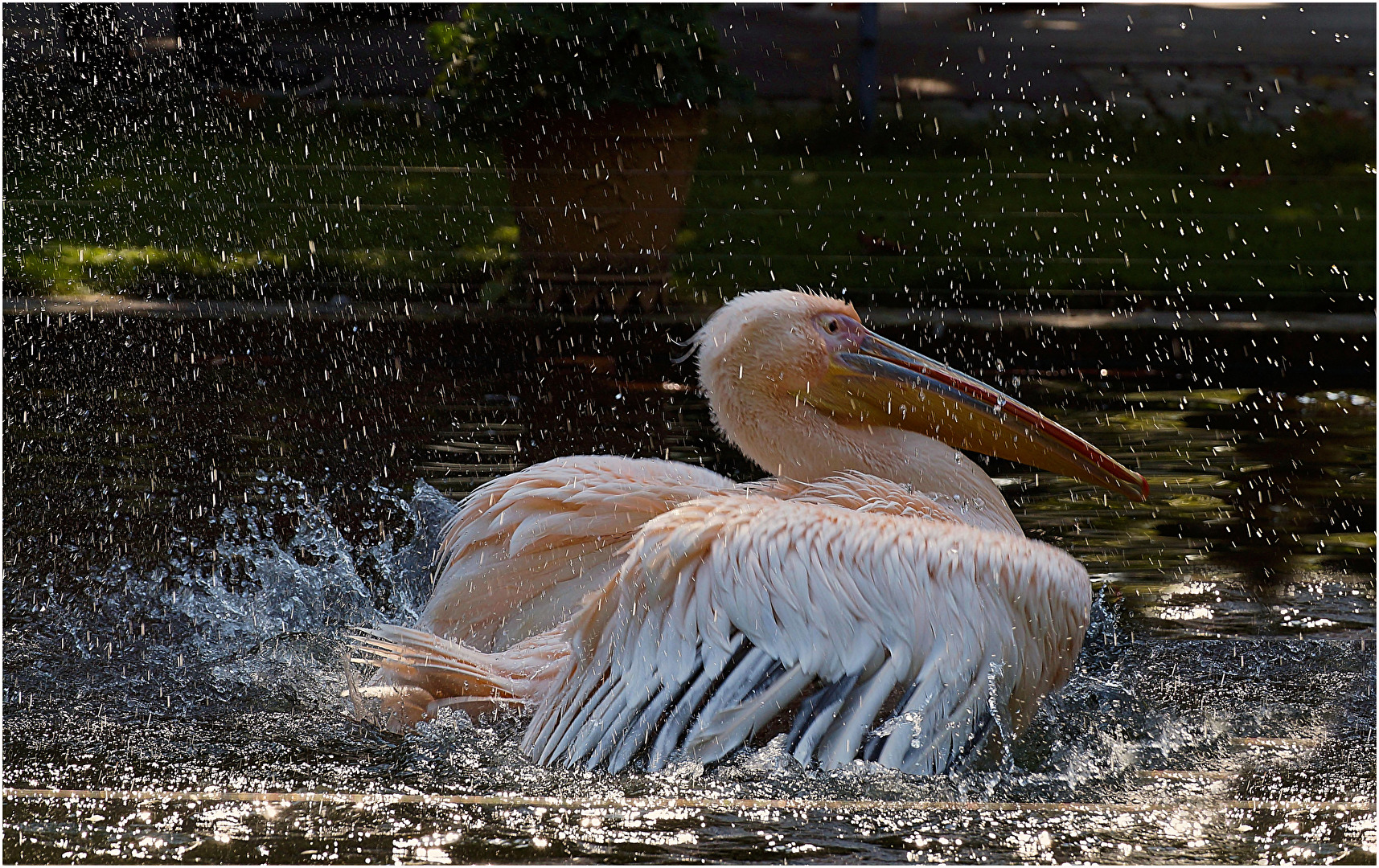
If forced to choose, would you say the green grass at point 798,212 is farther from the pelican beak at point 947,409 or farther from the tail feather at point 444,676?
the tail feather at point 444,676

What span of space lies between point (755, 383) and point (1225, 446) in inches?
83.0

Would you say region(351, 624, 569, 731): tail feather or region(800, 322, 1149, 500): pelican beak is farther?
region(800, 322, 1149, 500): pelican beak

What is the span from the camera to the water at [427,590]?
2213 millimetres

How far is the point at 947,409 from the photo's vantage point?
10.3ft

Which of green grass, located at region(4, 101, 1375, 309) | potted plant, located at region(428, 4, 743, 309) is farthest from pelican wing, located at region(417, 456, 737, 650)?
green grass, located at region(4, 101, 1375, 309)

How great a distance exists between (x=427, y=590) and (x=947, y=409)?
4.35ft

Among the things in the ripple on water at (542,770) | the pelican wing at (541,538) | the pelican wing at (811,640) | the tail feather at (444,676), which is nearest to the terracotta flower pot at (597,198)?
the ripple on water at (542,770)

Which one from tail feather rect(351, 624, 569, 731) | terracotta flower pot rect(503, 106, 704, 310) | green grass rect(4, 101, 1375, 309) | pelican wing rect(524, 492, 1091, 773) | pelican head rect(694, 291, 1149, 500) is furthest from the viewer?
green grass rect(4, 101, 1375, 309)

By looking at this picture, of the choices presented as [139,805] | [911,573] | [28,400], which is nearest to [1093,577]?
[911,573]

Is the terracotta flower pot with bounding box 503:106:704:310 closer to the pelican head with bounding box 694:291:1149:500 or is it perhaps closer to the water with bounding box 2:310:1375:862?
the water with bounding box 2:310:1375:862

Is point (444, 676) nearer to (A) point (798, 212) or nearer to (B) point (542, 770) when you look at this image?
(B) point (542, 770)

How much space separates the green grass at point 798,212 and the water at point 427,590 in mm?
987

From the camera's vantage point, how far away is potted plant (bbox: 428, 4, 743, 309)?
20.1 ft

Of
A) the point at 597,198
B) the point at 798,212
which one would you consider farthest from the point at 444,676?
the point at 798,212
